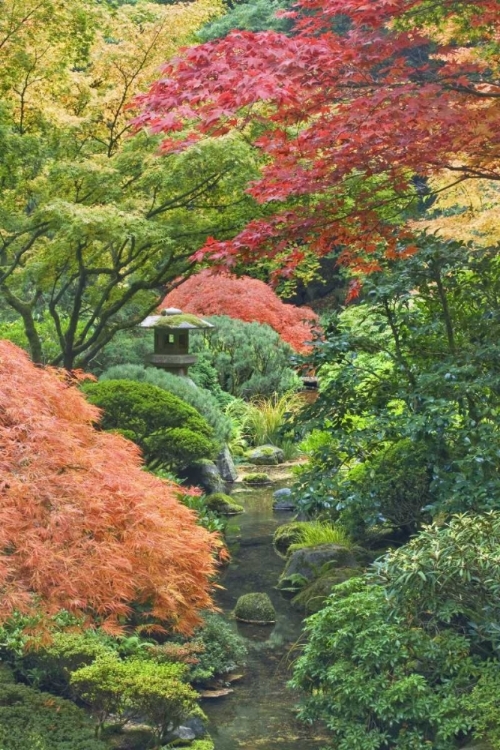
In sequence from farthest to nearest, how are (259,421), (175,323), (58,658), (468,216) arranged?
(259,421) → (175,323) → (468,216) → (58,658)

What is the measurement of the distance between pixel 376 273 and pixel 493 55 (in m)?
1.70

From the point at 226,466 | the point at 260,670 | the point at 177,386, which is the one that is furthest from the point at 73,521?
the point at 226,466

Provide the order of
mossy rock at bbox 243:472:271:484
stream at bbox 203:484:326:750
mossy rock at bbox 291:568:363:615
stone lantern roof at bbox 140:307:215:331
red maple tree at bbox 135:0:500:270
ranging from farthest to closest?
mossy rock at bbox 243:472:271:484
stone lantern roof at bbox 140:307:215:331
mossy rock at bbox 291:568:363:615
stream at bbox 203:484:326:750
red maple tree at bbox 135:0:500:270

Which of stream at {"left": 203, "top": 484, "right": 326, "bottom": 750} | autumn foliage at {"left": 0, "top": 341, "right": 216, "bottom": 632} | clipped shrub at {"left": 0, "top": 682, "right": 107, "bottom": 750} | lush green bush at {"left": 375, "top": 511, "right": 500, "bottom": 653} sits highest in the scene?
autumn foliage at {"left": 0, "top": 341, "right": 216, "bottom": 632}

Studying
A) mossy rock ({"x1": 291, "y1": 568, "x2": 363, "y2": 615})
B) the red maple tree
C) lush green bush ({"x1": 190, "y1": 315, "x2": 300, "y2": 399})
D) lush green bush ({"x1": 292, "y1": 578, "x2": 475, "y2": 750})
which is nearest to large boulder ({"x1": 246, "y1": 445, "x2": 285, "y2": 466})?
lush green bush ({"x1": 190, "y1": 315, "x2": 300, "y2": 399})

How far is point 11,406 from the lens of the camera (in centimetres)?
496

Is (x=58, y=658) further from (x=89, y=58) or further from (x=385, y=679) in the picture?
(x=89, y=58)

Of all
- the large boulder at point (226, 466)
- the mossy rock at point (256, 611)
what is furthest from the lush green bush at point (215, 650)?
the large boulder at point (226, 466)

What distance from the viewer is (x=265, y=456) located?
50.1ft

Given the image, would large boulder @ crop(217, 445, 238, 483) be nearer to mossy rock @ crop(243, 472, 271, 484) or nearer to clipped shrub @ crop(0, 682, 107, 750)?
mossy rock @ crop(243, 472, 271, 484)

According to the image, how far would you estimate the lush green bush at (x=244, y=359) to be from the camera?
17516 millimetres

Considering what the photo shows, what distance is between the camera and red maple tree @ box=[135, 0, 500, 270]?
5.42 metres

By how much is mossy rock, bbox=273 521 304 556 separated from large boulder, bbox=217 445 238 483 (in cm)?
293

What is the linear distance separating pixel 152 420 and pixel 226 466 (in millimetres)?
3260
